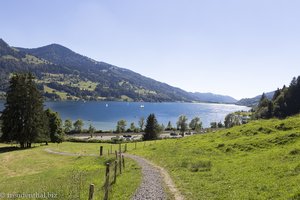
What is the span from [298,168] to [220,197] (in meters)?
7.28

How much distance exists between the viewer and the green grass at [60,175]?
81.1 ft

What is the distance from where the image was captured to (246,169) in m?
26.5

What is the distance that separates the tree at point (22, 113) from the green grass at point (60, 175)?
1140 cm

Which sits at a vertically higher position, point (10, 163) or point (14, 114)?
point (14, 114)

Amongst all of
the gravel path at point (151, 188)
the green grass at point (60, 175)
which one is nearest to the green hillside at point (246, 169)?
the gravel path at point (151, 188)

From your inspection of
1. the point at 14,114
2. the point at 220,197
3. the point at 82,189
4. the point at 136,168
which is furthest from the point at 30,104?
the point at 220,197

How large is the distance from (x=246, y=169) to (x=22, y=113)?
6167 centimetres

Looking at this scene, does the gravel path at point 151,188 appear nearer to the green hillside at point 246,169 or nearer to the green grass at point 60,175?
the green grass at point 60,175

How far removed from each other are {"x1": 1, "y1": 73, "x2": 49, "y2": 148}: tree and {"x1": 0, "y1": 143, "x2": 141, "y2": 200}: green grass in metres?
11.4

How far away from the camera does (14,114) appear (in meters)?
72.6

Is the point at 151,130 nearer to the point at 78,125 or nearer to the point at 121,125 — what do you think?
the point at 121,125

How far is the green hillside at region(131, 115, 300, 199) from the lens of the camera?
19.8 m

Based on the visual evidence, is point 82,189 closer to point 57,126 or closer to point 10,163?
point 10,163

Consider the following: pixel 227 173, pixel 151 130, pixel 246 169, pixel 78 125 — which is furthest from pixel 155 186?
pixel 78 125
